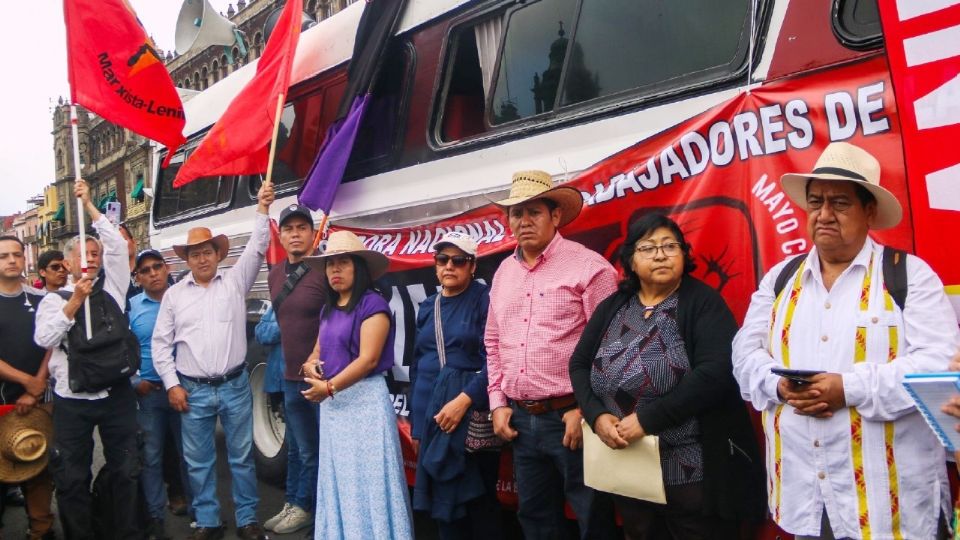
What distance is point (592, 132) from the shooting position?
3367mm

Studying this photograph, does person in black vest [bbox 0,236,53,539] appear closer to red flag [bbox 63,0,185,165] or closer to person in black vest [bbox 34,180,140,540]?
person in black vest [bbox 34,180,140,540]

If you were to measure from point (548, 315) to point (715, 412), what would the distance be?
2.64ft

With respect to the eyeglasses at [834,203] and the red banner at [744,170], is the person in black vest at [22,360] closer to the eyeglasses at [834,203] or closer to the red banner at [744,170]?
the red banner at [744,170]

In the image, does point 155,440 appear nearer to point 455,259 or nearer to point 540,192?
point 455,259

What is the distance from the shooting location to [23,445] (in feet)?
13.7

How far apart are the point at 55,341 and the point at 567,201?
3039mm

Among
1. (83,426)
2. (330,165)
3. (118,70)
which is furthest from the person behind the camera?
(118,70)

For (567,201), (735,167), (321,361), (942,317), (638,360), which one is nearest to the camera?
(942,317)

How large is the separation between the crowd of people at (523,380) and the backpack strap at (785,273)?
0.01 metres

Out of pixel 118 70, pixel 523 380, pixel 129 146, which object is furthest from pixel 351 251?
pixel 129 146

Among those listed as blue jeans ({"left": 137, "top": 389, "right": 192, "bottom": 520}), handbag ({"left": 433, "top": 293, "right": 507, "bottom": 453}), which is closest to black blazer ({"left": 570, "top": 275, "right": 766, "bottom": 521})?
handbag ({"left": 433, "top": 293, "right": 507, "bottom": 453})

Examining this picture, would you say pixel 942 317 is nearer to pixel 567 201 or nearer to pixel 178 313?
pixel 567 201

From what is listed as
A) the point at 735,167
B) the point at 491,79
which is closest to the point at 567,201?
the point at 735,167

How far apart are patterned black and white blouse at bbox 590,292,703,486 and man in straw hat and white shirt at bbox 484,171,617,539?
0.28 m
